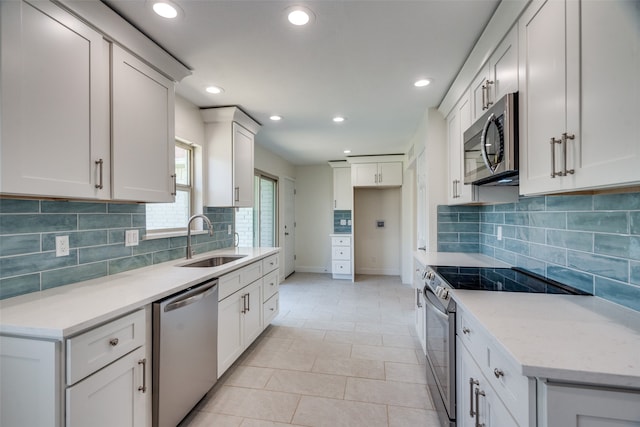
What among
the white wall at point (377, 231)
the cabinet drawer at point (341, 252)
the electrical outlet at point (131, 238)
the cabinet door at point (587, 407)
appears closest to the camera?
the cabinet door at point (587, 407)

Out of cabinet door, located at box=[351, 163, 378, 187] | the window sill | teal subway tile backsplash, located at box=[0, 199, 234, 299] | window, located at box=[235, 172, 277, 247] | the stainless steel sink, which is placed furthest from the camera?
cabinet door, located at box=[351, 163, 378, 187]

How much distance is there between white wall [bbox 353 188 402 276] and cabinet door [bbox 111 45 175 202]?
425 centimetres

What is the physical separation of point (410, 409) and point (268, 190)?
4.07 metres

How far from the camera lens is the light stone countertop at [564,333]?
0.76 m

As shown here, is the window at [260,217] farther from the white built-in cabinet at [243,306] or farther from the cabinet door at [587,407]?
the cabinet door at [587,407]

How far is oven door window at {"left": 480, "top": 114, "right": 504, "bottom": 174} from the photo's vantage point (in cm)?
151

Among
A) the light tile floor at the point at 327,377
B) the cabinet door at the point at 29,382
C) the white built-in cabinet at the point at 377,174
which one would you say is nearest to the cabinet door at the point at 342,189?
the white built-in cabinet at the point at 377,174

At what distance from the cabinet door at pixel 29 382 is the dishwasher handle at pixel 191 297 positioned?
1.72 ft

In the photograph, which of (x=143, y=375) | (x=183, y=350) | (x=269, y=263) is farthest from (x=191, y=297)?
(x=269, y=263)

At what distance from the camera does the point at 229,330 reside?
2.29 metres

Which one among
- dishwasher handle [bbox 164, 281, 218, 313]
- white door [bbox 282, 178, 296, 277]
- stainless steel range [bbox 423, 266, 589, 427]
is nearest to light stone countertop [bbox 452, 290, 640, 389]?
stainless steel range [bbox 423, 266, 589, 427]

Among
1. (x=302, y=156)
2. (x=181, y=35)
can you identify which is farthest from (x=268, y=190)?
(x=181, y=35)

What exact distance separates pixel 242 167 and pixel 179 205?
797 mm

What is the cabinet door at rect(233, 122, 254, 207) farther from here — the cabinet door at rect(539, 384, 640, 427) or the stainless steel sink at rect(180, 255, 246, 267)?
the cabinet door at rect(539, 384, 640, 427)
